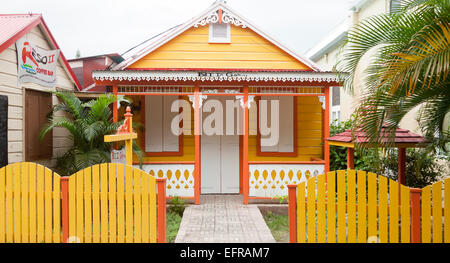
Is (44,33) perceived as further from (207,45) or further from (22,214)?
(22,214)

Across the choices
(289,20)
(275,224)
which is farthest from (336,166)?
(289,20)

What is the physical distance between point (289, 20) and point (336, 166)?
20.8 feet

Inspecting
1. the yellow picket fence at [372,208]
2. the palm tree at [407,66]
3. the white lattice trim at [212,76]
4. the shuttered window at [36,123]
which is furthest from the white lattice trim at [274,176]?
the shuttered window at [36,123]

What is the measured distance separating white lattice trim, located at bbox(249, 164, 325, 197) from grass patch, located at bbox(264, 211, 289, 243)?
1.88ft

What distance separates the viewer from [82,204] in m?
4.29

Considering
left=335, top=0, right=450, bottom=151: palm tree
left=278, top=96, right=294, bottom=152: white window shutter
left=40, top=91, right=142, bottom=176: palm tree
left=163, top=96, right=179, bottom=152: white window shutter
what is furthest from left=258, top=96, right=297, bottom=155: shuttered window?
left=335, top=0, right=450, bottom=151: palm tree

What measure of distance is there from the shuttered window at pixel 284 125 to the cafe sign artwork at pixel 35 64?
17.8ft

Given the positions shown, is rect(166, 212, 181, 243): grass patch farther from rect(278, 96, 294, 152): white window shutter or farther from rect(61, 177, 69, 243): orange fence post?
rect(278, 96, 294, 152): white window shutter

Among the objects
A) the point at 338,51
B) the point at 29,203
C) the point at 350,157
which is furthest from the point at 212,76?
the point at 338,51

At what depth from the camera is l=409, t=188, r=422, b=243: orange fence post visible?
389 cm

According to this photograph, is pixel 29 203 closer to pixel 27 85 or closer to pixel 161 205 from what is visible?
pixel 161 205

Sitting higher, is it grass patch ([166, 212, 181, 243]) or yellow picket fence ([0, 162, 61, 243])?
yellow picket fence ([0, 162, 61, 243])

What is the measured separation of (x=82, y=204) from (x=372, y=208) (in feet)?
11.9
